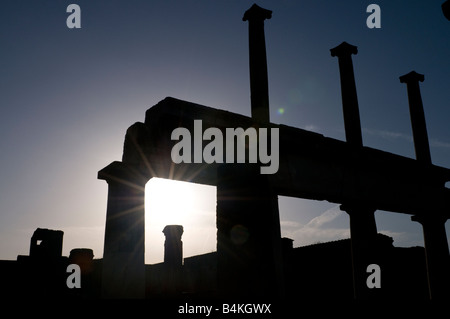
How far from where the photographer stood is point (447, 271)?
7.84 m

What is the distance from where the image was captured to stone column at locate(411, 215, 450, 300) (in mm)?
7645

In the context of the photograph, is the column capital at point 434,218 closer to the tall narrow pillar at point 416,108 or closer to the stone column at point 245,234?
the tall narrow pillar at point 416,108

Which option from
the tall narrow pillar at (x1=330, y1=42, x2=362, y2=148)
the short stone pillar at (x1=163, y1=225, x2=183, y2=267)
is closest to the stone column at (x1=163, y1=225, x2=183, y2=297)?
the short stone pillar at (x1=163, y1=225, x2=183, y2=267)

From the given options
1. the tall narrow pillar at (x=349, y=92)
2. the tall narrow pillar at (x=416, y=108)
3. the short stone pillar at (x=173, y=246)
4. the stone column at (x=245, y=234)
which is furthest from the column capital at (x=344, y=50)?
the short stone pillar at (x=173, y=246)

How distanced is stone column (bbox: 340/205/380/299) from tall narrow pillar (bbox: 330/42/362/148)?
2.31 meters

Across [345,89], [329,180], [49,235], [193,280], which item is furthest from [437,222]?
[193,280]

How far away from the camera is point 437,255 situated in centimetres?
794

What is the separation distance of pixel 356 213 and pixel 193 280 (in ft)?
62.2

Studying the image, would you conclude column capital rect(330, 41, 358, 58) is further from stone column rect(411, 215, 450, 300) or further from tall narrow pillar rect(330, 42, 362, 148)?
stone column rect(411, 215, 450, 300)

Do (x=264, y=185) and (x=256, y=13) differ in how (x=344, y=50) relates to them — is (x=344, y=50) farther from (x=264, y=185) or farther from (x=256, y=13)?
(x=264, y=185)

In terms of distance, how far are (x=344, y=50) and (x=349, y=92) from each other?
1.06 metres

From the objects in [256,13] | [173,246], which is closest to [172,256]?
[173,246]

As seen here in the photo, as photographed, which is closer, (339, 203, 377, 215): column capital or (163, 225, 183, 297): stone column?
(339, 203, 377, 215): column capital

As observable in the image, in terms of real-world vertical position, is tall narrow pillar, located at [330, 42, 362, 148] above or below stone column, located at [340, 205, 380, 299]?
above
